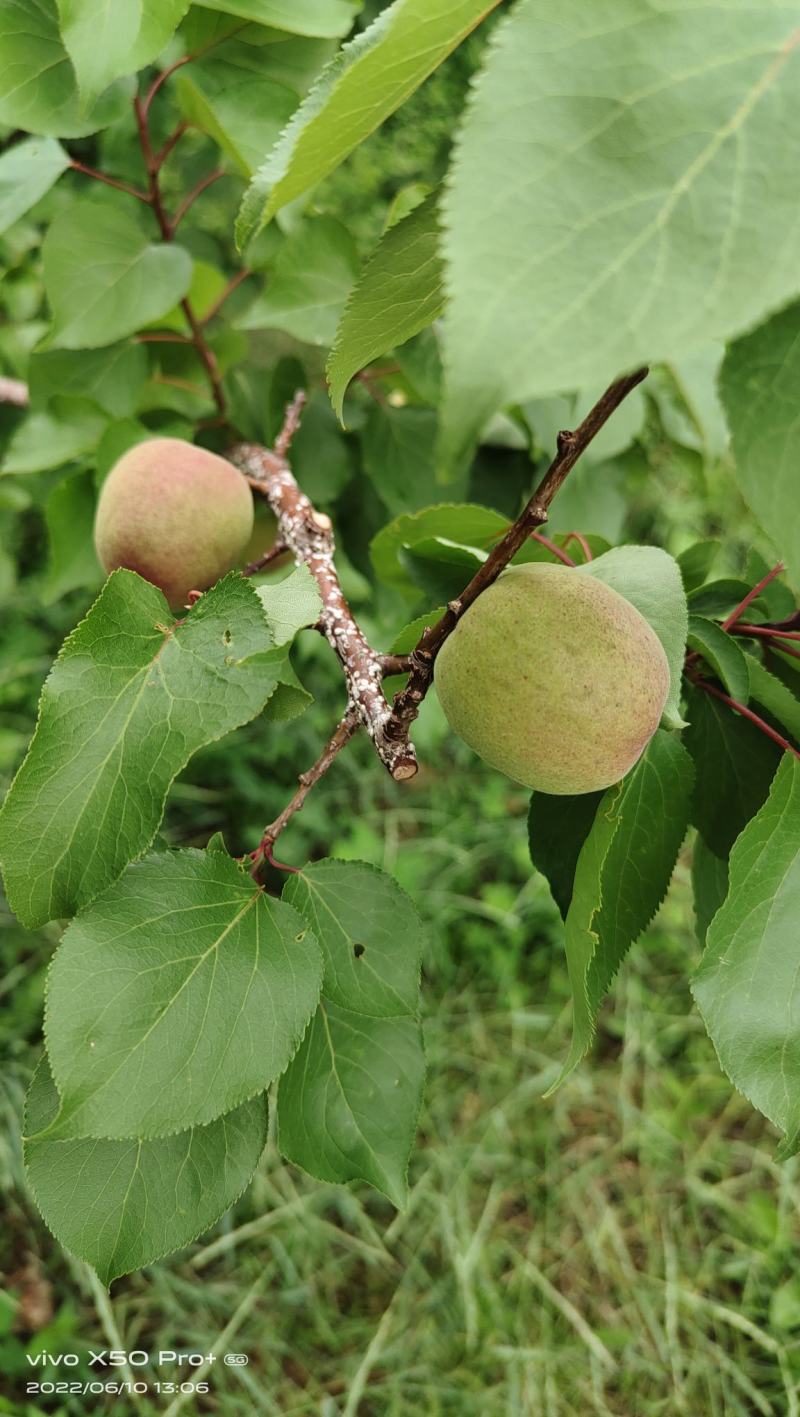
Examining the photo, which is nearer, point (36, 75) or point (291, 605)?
point (291, 605)

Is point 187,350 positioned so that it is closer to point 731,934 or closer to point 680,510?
point 731,934

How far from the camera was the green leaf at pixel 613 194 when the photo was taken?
248 millimetres

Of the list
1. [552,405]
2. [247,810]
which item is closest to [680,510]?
[247,810]

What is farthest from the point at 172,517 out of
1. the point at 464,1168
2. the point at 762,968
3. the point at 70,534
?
the point at 464,1168

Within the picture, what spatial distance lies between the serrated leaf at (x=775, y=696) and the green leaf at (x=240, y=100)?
519 millimetres

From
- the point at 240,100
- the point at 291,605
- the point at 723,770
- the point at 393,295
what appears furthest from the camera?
the point at 240,100

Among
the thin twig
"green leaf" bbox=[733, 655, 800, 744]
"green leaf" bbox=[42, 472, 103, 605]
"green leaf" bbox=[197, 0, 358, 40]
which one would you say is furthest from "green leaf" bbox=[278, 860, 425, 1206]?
"green leaf" bbox=[197, 0, 358, 40]

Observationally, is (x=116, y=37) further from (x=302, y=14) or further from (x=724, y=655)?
(x=724, y=655)

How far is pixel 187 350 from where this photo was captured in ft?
3.26

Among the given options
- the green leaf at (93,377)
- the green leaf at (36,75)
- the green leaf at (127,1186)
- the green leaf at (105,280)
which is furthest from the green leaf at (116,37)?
the green leaf at (127,1186)

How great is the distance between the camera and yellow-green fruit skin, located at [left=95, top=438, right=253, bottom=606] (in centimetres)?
70

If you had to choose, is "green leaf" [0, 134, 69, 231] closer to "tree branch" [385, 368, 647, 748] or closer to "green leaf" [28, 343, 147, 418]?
"green leaf" [28, 343, 147, 418]

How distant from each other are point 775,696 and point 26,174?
69cm

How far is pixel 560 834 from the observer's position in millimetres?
587
